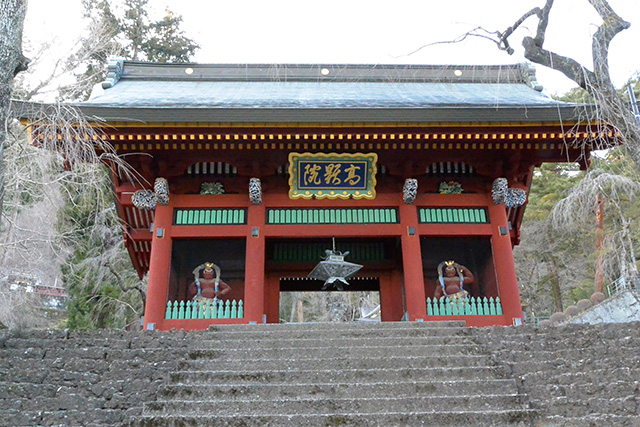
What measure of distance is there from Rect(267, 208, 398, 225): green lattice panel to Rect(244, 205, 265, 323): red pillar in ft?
0.94

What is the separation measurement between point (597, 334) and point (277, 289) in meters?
7.80

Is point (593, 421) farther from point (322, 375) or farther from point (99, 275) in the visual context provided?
point (99, 275)

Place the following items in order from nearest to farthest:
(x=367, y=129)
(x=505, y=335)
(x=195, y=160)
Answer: (x=505, y=335) < (x=367, y=129) < (x=195, y=160)

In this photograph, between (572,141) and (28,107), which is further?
(572,141)

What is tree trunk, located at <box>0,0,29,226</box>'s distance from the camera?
531 centimetres

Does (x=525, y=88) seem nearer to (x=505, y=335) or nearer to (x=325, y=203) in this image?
(x=325, y=203)

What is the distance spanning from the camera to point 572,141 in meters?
9.33

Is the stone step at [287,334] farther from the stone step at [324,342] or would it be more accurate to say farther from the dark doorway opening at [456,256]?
the dark doorway opening at [456,256]

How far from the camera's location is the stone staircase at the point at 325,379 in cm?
467

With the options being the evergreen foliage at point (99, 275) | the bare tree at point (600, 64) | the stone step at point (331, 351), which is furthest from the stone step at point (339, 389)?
the evergreen foliage at point (99, 275)

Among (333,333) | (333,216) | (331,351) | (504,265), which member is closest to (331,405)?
(331,351)

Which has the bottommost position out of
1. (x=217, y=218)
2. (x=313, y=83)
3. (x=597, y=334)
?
(x=597, y=334)

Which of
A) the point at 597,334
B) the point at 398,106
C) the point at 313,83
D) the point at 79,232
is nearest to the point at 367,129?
the point at 398,106

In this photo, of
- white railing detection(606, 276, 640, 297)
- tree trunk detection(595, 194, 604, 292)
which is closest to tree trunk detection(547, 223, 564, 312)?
tree trunk detection(595, 194, 604, 292)
